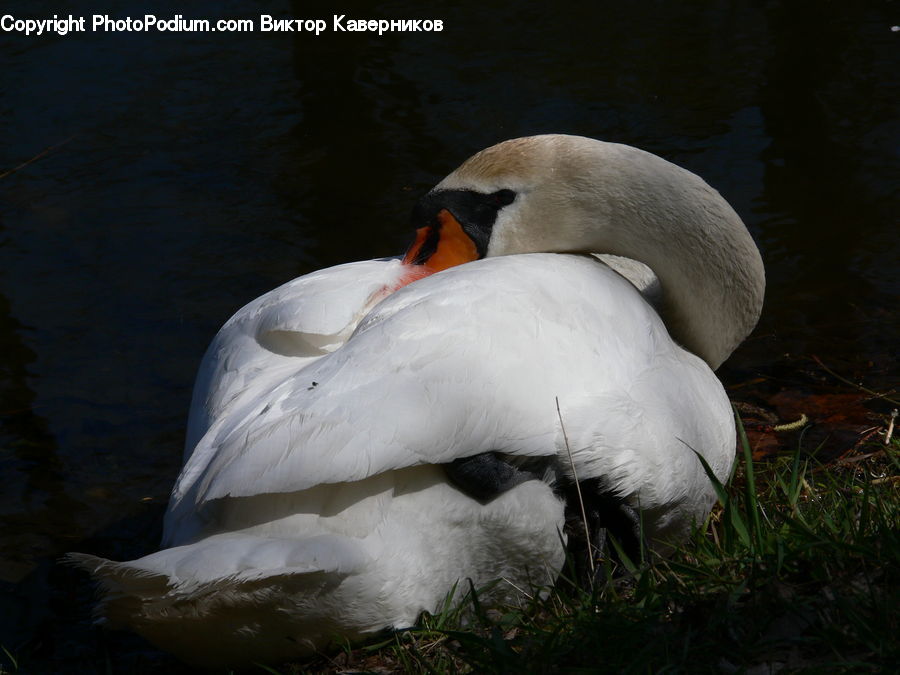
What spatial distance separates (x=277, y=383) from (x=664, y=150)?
3975 millimetres

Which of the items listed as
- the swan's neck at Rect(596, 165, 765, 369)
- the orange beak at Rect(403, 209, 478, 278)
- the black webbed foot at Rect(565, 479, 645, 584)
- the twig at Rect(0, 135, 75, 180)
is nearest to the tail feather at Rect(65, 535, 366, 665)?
the black webbed foot at Rect(565, 479, 645, 584)

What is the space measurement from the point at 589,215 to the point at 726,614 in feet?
4.87

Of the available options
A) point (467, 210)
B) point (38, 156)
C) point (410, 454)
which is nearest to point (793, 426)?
point (467, 210)

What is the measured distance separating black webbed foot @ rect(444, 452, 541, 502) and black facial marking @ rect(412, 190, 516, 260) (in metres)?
1.03

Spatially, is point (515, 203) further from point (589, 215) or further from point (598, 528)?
point (598, 528)

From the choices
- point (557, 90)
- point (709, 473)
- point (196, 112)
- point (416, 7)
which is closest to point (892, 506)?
point (709, 473)

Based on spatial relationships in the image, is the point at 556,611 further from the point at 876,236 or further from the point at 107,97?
the point at 107,97

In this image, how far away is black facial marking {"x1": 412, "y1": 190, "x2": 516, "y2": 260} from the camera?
10.7 feet

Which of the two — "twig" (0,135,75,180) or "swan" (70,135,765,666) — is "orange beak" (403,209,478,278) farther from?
"twig" (0,135,75,180)

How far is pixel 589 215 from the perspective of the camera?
10.8 feet

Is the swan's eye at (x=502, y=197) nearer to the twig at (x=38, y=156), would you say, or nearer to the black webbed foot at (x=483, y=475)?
the black webbed foot at (x=483, y=475)

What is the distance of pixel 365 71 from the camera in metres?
7.55

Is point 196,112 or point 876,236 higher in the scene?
point 196,112

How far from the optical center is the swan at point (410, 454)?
89.3 inches
